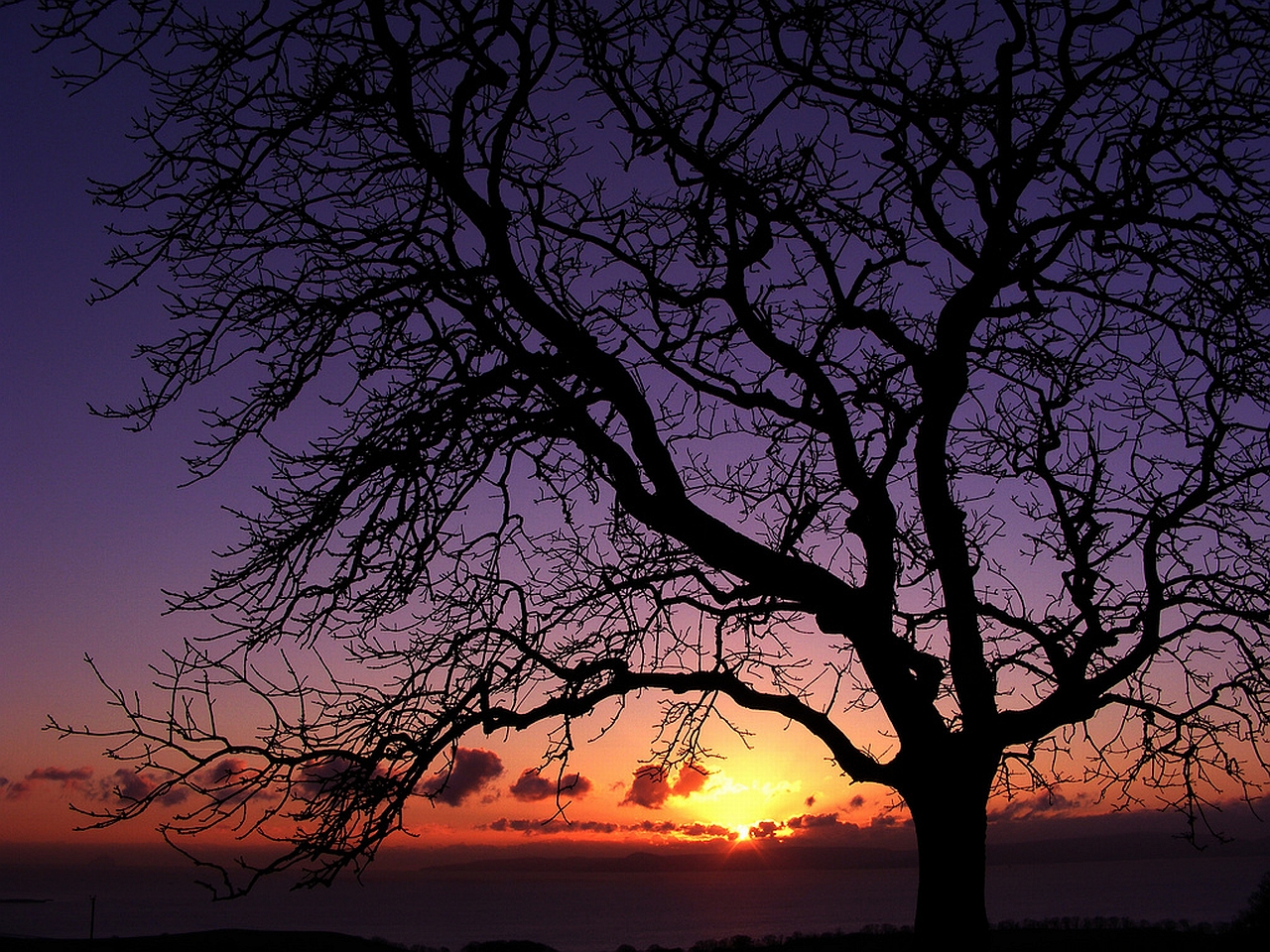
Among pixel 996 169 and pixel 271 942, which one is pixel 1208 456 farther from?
pixel 271 942

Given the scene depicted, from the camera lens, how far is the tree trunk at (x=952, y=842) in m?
5.40

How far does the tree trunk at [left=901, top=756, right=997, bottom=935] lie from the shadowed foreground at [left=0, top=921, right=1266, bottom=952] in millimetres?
234

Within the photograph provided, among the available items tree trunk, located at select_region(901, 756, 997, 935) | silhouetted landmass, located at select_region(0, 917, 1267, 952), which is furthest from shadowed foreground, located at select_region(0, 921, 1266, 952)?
tree trunk, located at select_region(901, 756, 997, 935)

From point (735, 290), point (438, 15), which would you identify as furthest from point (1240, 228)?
point (438, 15)

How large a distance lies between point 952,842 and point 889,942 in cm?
943

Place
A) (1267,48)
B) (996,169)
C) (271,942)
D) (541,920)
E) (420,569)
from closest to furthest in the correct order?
(1267,48)
(420,569)
(996,169)
(271,942)
(541,920)

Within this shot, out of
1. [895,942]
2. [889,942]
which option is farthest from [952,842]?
[895,942]

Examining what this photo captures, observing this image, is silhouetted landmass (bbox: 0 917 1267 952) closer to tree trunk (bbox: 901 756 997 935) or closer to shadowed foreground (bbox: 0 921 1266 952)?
shadowed foreground (bbox: 0 921 1266 952)

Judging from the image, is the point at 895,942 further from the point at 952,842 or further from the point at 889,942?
the point at 952,842

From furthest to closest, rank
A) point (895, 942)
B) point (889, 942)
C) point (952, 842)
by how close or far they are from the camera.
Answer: point (895, 942) < point (889, 942) < point (952, 842)

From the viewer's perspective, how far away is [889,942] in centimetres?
1363

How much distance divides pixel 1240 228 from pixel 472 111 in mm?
4793

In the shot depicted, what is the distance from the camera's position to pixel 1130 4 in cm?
571

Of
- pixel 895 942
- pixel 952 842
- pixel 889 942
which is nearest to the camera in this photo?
pixel 952 842
